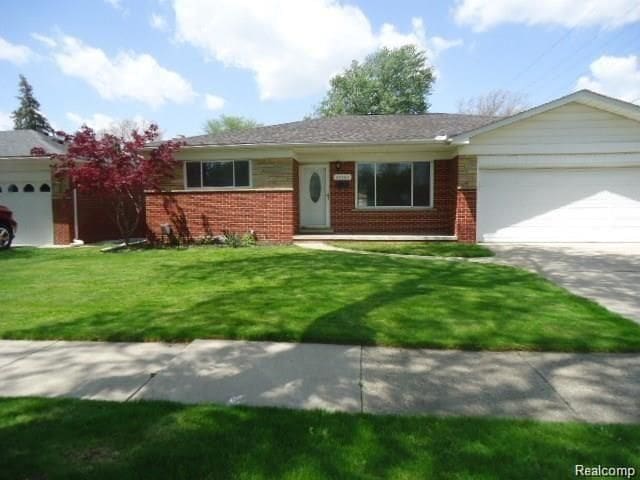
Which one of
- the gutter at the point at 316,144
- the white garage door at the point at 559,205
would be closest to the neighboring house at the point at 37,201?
the gutter at the point at 316,144

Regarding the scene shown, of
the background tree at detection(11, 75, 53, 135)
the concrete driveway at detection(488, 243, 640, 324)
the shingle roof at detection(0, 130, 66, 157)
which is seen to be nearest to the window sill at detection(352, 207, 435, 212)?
the concrete driveway at detection(488, 243, 640, 324)

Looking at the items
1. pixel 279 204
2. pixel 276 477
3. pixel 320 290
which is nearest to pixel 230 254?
pixel 279 204

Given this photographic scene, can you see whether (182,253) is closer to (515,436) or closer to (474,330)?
(474,330)

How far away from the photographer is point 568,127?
11812mm

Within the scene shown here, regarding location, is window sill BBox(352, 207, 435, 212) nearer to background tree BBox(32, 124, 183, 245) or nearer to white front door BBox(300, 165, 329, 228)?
white front door BBox(300, 165, 329, 228)

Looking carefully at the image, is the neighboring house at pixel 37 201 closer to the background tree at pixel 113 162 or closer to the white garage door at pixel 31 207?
the white garage door at pixel 31 207

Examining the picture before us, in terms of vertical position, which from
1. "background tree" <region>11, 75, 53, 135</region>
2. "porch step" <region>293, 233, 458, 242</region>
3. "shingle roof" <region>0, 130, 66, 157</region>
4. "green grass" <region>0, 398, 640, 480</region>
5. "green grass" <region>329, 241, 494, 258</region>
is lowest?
"green grass" <region>0, 398, 640, 480</region>

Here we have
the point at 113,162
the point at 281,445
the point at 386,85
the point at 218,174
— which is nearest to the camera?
the point at 281,445

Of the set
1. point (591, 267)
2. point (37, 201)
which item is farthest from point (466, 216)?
point (37, 201)

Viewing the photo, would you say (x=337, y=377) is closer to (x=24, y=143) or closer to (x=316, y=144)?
(x=316, y=144)

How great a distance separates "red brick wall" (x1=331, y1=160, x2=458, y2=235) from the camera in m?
13.4

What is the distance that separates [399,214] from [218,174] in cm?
596

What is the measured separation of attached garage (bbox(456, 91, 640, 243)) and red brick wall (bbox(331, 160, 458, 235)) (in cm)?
122

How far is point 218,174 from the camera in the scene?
44.0 ft
